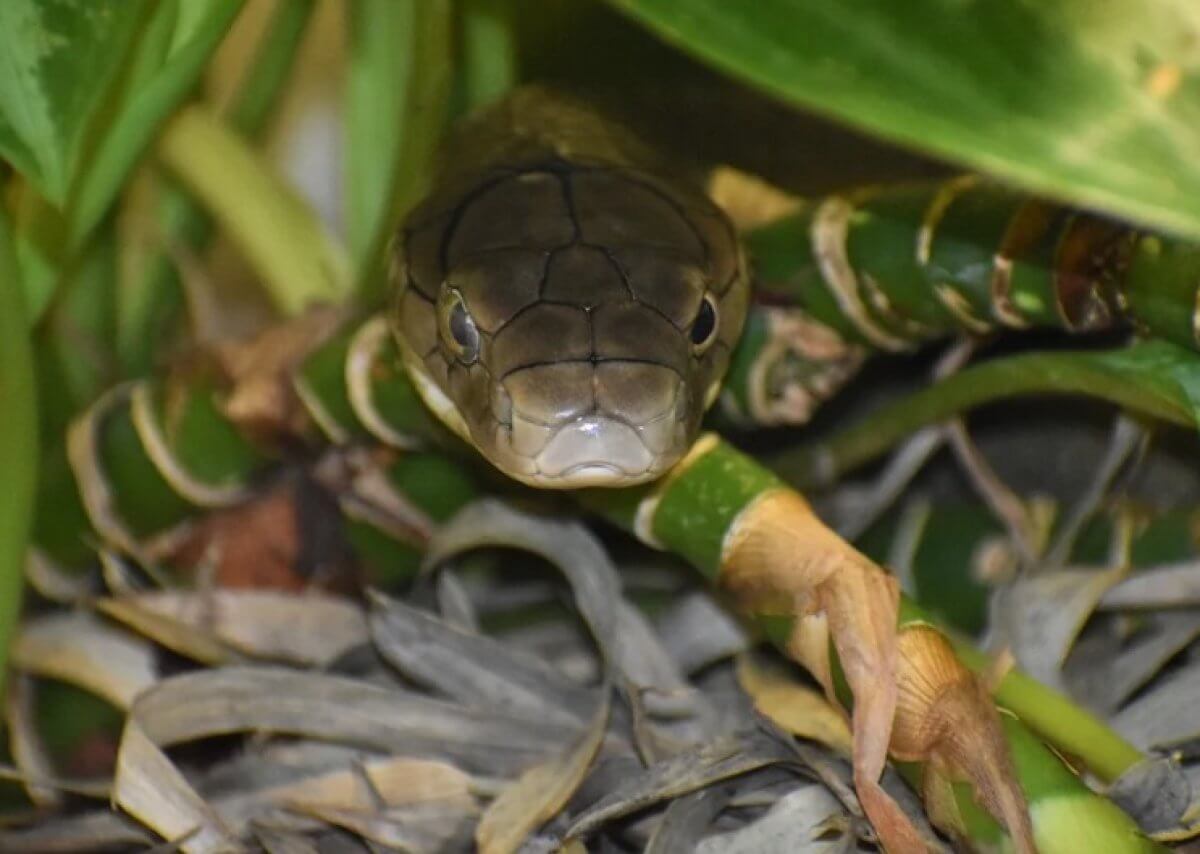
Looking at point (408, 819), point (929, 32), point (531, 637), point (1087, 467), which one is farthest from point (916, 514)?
point (929, 32)

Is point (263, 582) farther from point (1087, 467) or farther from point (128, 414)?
point (1087, 467)

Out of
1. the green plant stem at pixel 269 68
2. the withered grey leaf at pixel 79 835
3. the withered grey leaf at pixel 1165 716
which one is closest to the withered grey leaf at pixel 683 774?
the withered grey leaf at pixel 1165 716

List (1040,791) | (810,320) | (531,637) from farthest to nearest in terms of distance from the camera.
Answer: (531,637) → (810,320) → (1040,791)

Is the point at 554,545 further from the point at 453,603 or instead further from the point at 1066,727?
the point at 1066,727

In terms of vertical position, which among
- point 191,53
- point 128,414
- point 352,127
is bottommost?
point 128,414

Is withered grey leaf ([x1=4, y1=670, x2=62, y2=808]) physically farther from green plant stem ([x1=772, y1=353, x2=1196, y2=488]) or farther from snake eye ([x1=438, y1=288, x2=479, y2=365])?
green plant stem ([x1=772, y1=353, x2=1196, y2=488])
